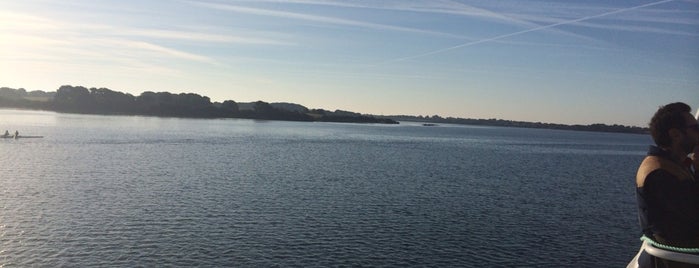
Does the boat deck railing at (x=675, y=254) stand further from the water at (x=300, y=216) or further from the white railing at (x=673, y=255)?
the water at (x=300, y=216)

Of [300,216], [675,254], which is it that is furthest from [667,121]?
[300,216]

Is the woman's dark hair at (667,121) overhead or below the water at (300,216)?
overhead

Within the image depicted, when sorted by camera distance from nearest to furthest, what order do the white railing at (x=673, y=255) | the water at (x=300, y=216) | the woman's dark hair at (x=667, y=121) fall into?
the white railing at (x=673, y=255) < the woman's dark hair at (x=667, y=121) < the water at (x=300, y=216)

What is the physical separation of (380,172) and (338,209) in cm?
2794

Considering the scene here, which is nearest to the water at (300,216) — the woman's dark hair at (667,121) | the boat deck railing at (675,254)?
the boat deck railing at (675,254)

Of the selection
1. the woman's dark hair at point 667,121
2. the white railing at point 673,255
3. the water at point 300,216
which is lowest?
the water at point 300,216

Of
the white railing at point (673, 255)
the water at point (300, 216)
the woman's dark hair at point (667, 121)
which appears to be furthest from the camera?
the water at point (300, 216)

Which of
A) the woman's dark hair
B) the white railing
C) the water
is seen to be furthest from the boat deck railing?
the water

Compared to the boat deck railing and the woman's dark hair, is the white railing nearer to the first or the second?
the boat deck railing

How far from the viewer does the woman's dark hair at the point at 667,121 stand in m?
5.28

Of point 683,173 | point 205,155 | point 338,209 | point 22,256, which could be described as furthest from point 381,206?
point 205,155

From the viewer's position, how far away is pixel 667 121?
534 centimetres

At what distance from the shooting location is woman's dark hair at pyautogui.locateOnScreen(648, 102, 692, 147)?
528 centimetres

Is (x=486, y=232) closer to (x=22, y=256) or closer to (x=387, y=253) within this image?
(x=387, y=253)
